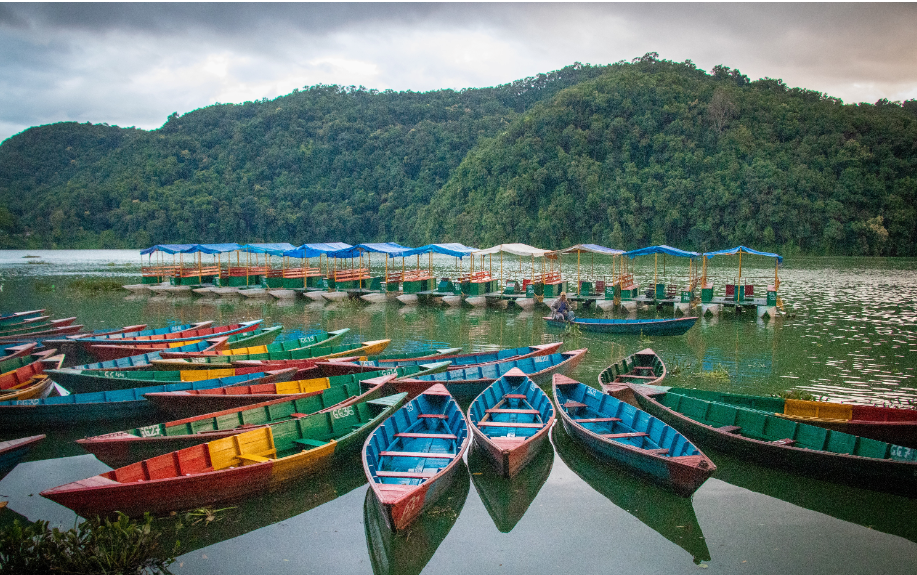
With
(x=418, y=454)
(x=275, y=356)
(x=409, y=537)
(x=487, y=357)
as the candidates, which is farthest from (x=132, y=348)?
(x=409, y=537)

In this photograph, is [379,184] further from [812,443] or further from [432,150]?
[812,443]

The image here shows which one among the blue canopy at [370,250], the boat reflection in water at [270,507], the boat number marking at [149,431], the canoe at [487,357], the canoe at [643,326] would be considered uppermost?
the blue canopy at [370,250]

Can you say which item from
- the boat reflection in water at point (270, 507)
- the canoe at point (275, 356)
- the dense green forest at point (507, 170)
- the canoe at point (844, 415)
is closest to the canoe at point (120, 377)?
the canoe at point (275, 356)

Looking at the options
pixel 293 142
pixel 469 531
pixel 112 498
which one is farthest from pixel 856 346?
pixel 293 142

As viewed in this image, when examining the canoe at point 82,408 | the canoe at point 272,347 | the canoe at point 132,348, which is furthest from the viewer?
the canoe at point 132,348

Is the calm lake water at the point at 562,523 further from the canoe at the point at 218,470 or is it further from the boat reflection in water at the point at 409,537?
the canoe at the point at 218,470

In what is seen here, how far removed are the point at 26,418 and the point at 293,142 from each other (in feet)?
309

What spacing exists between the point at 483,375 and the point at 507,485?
405 centimetres

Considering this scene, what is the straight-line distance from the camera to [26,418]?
967cm

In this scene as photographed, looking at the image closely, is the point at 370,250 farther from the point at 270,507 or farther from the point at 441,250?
the point at 270,507

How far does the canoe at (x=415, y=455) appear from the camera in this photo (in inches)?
249

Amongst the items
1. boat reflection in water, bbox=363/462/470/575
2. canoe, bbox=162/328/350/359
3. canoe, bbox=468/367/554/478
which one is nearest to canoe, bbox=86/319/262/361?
canoe, bbox=162/328/350/359

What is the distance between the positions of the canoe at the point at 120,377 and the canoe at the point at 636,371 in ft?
24.3

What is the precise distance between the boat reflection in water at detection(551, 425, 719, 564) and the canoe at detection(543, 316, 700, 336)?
34.0 ft
